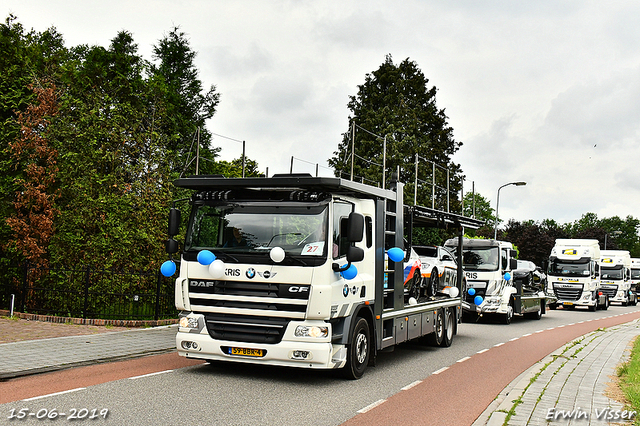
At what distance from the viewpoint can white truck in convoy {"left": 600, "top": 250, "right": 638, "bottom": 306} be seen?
133 feet

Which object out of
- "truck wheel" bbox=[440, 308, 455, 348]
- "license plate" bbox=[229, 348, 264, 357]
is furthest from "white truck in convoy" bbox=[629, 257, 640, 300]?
"license plate" bbox=[229, 348, 264, 357]

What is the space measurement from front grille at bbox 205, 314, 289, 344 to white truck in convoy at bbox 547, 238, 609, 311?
2723 centimetres

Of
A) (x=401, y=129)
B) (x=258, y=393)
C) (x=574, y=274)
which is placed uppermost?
(x=401, y=129)

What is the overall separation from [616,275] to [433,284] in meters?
32.2

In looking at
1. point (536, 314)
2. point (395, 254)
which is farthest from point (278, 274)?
point (536, 314)

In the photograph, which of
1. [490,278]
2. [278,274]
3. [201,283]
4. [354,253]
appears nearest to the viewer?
[278,274]

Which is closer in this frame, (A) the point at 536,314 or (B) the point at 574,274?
(A) the point at 536,314

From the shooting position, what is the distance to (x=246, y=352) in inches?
322

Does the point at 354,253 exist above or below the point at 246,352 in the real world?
above

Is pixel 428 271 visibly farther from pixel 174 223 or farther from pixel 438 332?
pixel 174 223

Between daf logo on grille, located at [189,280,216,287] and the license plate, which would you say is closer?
the license plate

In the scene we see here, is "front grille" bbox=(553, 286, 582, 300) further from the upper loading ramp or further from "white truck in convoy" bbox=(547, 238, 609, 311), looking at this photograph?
the upper loading ramp

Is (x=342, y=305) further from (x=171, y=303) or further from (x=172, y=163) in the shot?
(x=172, y=163)

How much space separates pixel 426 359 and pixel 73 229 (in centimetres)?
917
